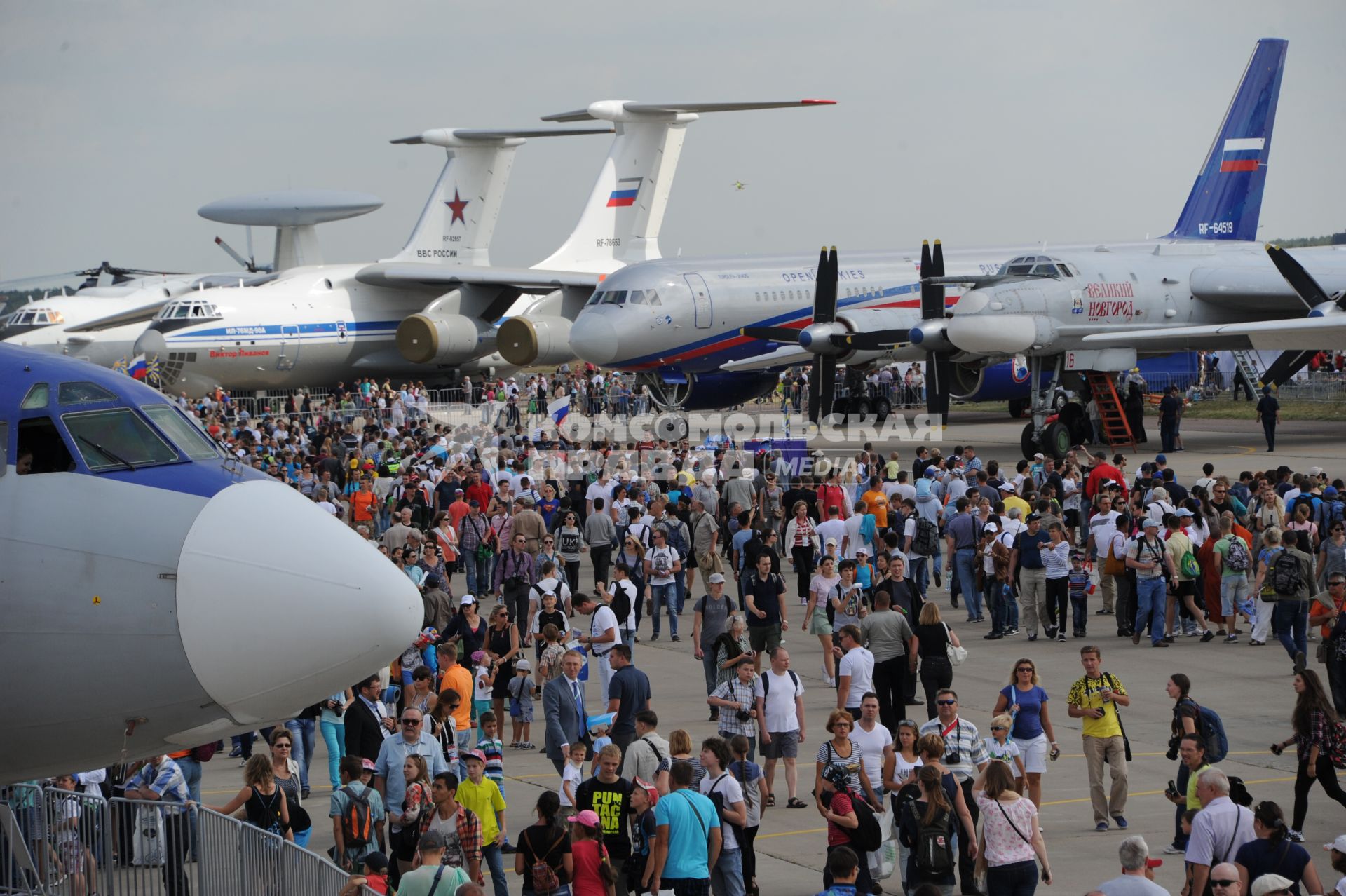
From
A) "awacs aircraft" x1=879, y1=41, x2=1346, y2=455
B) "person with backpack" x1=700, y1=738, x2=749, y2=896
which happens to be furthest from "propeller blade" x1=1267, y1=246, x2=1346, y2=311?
"person with backpack" x1=700, y1=738, x2=749, y2=896

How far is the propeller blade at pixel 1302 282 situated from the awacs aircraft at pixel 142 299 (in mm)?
22361

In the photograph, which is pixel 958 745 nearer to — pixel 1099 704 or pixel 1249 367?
pixel 1099 704

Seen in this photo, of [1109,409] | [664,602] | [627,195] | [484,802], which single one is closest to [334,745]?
[484,802]

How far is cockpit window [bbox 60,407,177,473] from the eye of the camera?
6.14 metres

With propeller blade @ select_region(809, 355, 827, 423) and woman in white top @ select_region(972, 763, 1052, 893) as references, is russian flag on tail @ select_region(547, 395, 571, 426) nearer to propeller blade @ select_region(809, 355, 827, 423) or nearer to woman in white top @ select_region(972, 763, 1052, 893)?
propeller blade @ select_region(809, 355, 827, 423)

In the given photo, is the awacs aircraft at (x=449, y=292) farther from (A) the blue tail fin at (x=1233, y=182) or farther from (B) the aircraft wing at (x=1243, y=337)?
(B) the aircraft wing at (x=1243, y=337)

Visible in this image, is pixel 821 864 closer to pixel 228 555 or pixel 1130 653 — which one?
pixel 228 555

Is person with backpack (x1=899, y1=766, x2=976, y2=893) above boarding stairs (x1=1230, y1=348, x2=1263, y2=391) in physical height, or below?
below

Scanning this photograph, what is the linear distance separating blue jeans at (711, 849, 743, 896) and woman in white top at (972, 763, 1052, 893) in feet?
4.42

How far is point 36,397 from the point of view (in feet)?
20.0

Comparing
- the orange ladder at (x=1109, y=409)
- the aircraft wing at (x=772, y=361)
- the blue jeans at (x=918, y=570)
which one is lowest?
the blue jeans at (x=918, y=570)

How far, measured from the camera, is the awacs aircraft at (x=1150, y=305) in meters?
27.0

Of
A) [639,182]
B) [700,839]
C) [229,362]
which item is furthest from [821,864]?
[639,182]

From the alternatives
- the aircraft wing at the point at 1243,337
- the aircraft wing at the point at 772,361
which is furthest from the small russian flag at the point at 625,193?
the aircraft wing at the point at 1243,337
